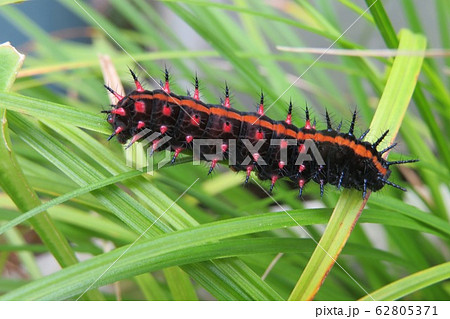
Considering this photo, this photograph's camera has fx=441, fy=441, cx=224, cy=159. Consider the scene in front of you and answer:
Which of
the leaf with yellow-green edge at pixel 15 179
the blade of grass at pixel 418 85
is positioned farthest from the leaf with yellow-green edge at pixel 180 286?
the blade of grass at pixel 418 85

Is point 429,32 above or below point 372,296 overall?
above

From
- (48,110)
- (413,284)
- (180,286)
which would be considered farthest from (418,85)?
(48,110)

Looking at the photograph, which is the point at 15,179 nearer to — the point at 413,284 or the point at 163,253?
the point at 163,253

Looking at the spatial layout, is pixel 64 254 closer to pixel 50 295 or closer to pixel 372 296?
pixel 50 295

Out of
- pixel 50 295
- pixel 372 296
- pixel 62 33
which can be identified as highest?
pixel 62 33

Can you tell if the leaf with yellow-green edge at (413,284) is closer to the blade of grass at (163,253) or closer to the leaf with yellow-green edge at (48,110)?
the blade of grass at (163,253)

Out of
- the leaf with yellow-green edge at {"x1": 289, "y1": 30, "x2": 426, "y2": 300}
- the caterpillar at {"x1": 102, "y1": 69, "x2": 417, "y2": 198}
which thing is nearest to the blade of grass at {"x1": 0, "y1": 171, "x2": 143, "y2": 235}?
the caterpillar at {"x1": 102, "y1": 69, "x2": 417, "y2": 198}

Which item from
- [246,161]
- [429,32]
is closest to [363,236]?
[246,161]
